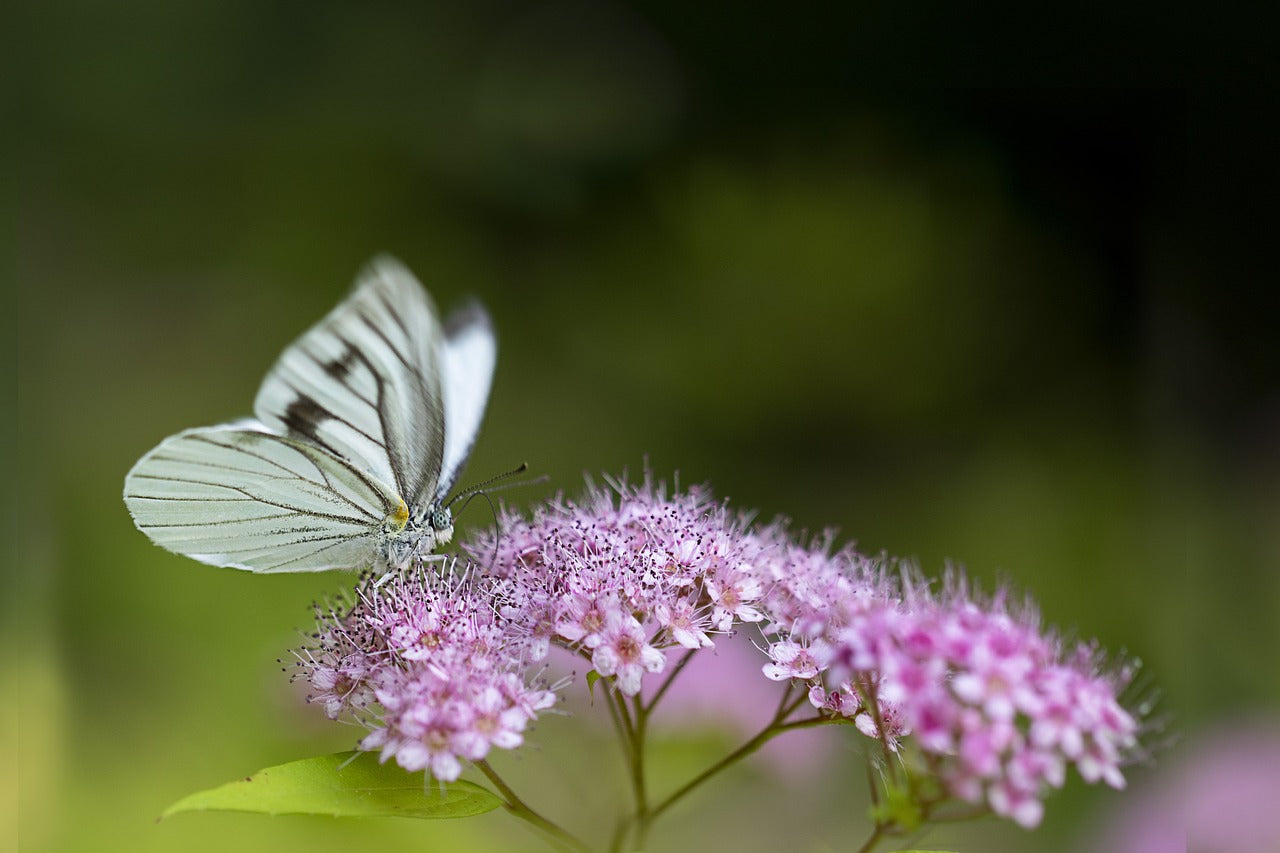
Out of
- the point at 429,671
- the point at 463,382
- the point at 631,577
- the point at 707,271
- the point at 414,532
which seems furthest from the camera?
the point at 707,271

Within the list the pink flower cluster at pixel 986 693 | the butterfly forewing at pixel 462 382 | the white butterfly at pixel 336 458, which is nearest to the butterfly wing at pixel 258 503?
the white butterfly at pixel 336 458

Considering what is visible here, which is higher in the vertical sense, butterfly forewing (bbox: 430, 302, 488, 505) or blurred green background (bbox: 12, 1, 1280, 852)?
blurred green background (bbox: 12, 1, 1280, 852)

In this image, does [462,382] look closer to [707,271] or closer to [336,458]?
[336,458]

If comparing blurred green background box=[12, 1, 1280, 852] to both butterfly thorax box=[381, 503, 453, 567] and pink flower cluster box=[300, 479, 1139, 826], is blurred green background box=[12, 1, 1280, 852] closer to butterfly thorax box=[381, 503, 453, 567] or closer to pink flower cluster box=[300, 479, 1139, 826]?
butterfly thorax box=[381, 503, 453, 567]

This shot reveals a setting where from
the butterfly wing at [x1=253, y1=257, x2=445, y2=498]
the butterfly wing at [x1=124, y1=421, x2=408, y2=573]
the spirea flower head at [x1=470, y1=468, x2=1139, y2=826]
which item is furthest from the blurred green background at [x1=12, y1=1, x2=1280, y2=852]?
the spirea flower head at [x1=470, y1=468, x2=1139, y2=826]

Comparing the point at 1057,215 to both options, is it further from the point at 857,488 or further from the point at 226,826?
the point at 226,826

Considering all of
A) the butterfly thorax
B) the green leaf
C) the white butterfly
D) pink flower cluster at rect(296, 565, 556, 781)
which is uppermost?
the white butterfly

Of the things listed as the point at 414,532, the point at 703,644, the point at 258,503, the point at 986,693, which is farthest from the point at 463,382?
the point at 986,693
